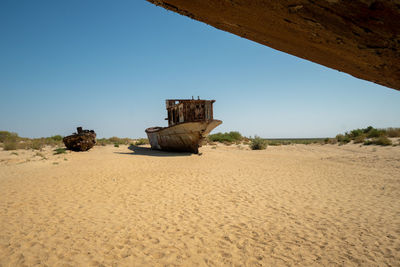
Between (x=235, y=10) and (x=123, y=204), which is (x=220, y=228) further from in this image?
(x=235, y=10)

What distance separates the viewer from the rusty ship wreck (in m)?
14.5

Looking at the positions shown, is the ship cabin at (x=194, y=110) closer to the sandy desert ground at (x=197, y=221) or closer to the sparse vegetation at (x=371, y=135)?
the sandy desert ground at (x=197, y=221)

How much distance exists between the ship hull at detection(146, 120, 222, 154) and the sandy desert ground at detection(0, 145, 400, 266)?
19.8 ft

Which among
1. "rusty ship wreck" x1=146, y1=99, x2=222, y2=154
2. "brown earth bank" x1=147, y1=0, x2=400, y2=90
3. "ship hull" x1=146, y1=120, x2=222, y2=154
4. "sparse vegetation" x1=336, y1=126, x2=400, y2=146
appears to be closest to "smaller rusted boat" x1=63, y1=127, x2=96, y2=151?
"ship hull" x1=146, y1=120, x2=222, y2=154

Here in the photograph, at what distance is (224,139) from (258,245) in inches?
1177

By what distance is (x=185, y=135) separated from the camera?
1527 cm

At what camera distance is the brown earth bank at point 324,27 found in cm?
80

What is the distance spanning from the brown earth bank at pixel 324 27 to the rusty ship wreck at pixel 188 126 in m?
12.7

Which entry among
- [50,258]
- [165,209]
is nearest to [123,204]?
[165,209]

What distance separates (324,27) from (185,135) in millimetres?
14473

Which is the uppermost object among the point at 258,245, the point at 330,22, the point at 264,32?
the point at 264,32

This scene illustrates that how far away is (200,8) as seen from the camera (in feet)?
3.40

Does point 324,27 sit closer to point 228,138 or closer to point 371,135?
point 371,135

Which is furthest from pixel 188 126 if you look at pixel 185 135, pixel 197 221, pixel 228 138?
pixel 228 138
